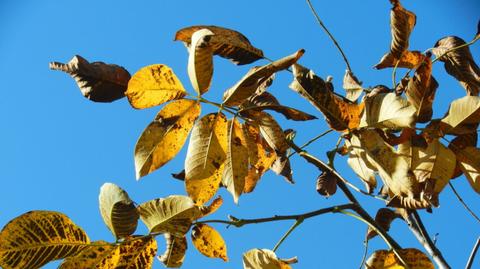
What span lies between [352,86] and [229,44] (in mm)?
309

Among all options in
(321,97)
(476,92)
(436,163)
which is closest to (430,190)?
(436,163)

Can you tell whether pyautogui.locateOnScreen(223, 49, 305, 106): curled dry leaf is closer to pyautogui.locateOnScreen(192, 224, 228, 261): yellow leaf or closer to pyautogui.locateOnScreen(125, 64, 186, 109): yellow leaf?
pyautogui.locateOnScreen(125, 64, 186, 109): yellow leaf

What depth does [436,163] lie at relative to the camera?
3.02 feet

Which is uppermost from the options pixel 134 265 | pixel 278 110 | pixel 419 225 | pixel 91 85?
pixel 91 85

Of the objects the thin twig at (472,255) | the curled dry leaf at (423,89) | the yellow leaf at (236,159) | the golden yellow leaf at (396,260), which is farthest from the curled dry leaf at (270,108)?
the thin twig at (472,255)

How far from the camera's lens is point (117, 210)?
2.94ft

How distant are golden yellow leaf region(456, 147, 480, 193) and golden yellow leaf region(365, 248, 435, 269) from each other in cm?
17

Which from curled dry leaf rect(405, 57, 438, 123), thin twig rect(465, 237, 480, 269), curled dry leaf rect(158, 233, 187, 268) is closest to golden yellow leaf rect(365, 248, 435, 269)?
thin twig rect(465, 237, 480, 269)

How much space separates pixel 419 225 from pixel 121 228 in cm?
61

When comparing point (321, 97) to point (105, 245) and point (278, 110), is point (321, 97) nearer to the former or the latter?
point (278, 110)

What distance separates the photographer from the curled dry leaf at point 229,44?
0.98m

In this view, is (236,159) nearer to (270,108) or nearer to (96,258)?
(270,108)

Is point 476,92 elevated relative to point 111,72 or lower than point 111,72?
lower

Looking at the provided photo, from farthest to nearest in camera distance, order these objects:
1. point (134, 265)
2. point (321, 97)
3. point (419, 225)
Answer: point (419, 225) → point (134, 265) → point (321, 97)
